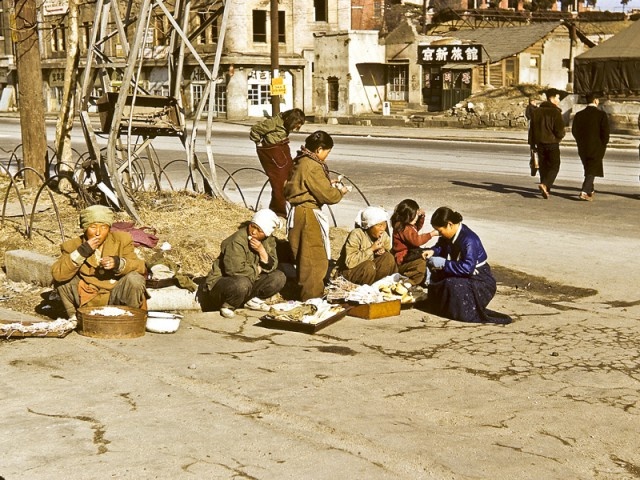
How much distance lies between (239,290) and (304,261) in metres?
0.70

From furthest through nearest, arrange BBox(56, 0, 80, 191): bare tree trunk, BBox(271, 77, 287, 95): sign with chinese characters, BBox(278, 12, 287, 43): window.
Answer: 1. BBox(278, 12, 287, 43): window
2. BBox(271, 77, 287, 95): sign with chinese characters
3. BBox(56, 0, 80, 191): bare tree trunk

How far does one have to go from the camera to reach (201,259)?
30.9 feet

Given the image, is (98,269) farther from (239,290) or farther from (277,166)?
(277,166)

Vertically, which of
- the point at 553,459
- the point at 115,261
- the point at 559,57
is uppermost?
the point at 559,57

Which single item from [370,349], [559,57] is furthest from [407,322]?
[559,57]

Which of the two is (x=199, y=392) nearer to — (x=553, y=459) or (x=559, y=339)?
(x=553, y=459)

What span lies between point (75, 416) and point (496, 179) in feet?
48.6

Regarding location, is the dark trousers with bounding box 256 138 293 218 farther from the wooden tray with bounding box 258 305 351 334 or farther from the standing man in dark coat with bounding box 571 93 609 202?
the standing man in dark coat with bounding box 571 93 609 202

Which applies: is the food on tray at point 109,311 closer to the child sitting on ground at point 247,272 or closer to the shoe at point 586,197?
the child sitting on ground at point 247,272

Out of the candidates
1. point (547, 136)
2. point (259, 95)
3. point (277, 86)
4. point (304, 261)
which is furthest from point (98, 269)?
point (259, 95)

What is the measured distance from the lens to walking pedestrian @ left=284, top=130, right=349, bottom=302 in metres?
8.52

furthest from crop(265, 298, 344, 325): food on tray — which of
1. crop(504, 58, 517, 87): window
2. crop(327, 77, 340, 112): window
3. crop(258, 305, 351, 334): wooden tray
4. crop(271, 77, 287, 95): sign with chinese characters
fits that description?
crop(327, 77, 340, 112): window

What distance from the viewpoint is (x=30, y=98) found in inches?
579

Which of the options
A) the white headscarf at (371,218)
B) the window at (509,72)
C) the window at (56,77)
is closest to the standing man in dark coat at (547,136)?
the white headscarf at (371,218)
